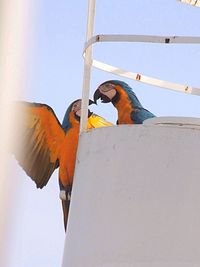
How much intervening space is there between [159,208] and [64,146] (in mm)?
6438

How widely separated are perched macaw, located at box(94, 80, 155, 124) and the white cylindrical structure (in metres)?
6.01

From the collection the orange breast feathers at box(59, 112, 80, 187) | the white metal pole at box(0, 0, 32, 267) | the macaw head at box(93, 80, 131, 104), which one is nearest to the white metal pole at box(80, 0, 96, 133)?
the white metal pole at box(0, 0, 32, 267)

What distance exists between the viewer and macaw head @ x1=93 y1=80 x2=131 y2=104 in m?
8.29

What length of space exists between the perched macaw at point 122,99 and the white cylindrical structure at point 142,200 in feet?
19.7

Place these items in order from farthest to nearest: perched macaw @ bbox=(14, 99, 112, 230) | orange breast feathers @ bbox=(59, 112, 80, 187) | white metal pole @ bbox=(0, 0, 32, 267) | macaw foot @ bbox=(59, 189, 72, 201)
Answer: perched macaw @ bbox=(14, 99, 112, 230) → orange breast feathers @ bbox=(59, 112, 80, 187) → macaw foot @ bbox=(59, 189, 72, 201) → white metal pole @ bbox=(0, 0, 32, 267)

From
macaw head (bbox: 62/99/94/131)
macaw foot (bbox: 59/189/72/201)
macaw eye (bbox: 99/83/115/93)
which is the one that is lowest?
macaw foot (bbox: 59/189/72/201)

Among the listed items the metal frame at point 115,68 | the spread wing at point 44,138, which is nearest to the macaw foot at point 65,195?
the spread wing at point 44,138

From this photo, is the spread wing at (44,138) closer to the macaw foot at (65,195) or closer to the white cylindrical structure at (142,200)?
the macaw foot at (65,195)

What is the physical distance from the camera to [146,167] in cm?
197

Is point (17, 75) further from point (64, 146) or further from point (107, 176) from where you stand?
point (64, 146)

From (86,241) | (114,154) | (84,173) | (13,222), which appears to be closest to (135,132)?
(114,154)

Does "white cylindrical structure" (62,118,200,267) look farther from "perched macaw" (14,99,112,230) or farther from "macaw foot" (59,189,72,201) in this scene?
"perched macaw" (14,99,112,230)

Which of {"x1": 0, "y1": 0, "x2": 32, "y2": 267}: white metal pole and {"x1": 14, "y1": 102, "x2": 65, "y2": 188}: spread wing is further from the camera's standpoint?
{"x1": 14, "y1": 102, "x2": 65, "y2": 188}: spread wing

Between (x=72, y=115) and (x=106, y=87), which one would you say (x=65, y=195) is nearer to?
(x=72, y=115)
